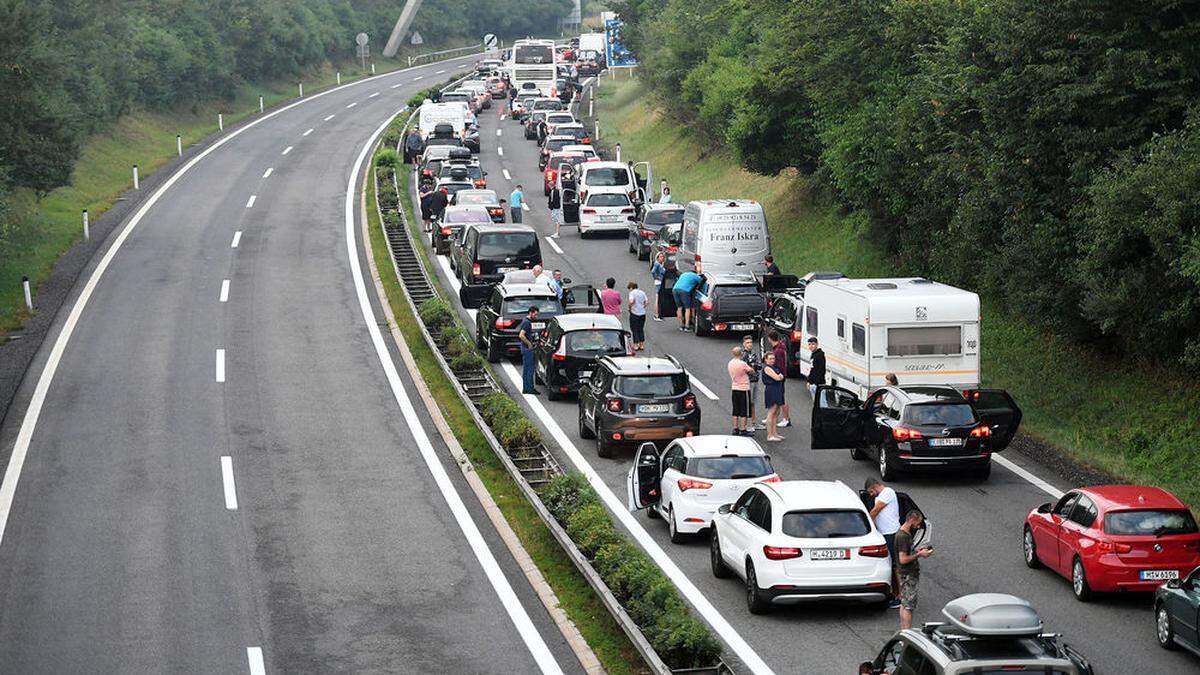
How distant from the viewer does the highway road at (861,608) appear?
16.7m

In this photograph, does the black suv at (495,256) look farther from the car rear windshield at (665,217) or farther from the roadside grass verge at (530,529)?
the car rear windshield at (665,217)

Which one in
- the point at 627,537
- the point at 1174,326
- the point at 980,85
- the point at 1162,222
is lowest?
the point at 627,537

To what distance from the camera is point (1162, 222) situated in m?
23.2

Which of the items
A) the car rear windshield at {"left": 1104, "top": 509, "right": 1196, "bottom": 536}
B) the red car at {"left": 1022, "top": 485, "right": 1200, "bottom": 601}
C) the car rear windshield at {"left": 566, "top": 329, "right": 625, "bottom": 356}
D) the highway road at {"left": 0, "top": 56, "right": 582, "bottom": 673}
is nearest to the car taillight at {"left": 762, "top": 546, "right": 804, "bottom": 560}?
the highway road at {"left": 0, "top": 56, "right": 582, "bottom": 673}

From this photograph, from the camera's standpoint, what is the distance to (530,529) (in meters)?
21.9

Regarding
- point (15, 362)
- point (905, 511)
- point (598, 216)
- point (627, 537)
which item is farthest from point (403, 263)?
point (905, 511)

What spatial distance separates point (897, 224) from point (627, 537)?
64.3 feet

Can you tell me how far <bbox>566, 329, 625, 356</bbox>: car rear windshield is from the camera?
29.8 metres

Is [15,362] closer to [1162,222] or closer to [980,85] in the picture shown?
[980,85]

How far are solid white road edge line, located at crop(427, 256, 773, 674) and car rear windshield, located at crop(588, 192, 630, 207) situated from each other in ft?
62.7

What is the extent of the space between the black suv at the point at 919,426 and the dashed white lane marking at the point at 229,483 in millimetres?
9082

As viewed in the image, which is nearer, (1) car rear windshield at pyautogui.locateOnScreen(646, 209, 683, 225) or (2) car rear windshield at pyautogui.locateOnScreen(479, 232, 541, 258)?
(2) car rear windshield at pyautogui.locateOnScreen(479, 232, 541, 258)

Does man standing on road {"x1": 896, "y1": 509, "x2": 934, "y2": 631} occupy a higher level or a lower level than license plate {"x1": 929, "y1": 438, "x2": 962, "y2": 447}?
higher

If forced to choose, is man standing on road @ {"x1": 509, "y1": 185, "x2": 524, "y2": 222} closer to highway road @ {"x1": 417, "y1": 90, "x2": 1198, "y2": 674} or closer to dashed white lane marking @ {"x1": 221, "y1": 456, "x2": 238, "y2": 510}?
highway road @ {"x1": 417, "y1": 90, "x2": 1198, "y2": 674}
